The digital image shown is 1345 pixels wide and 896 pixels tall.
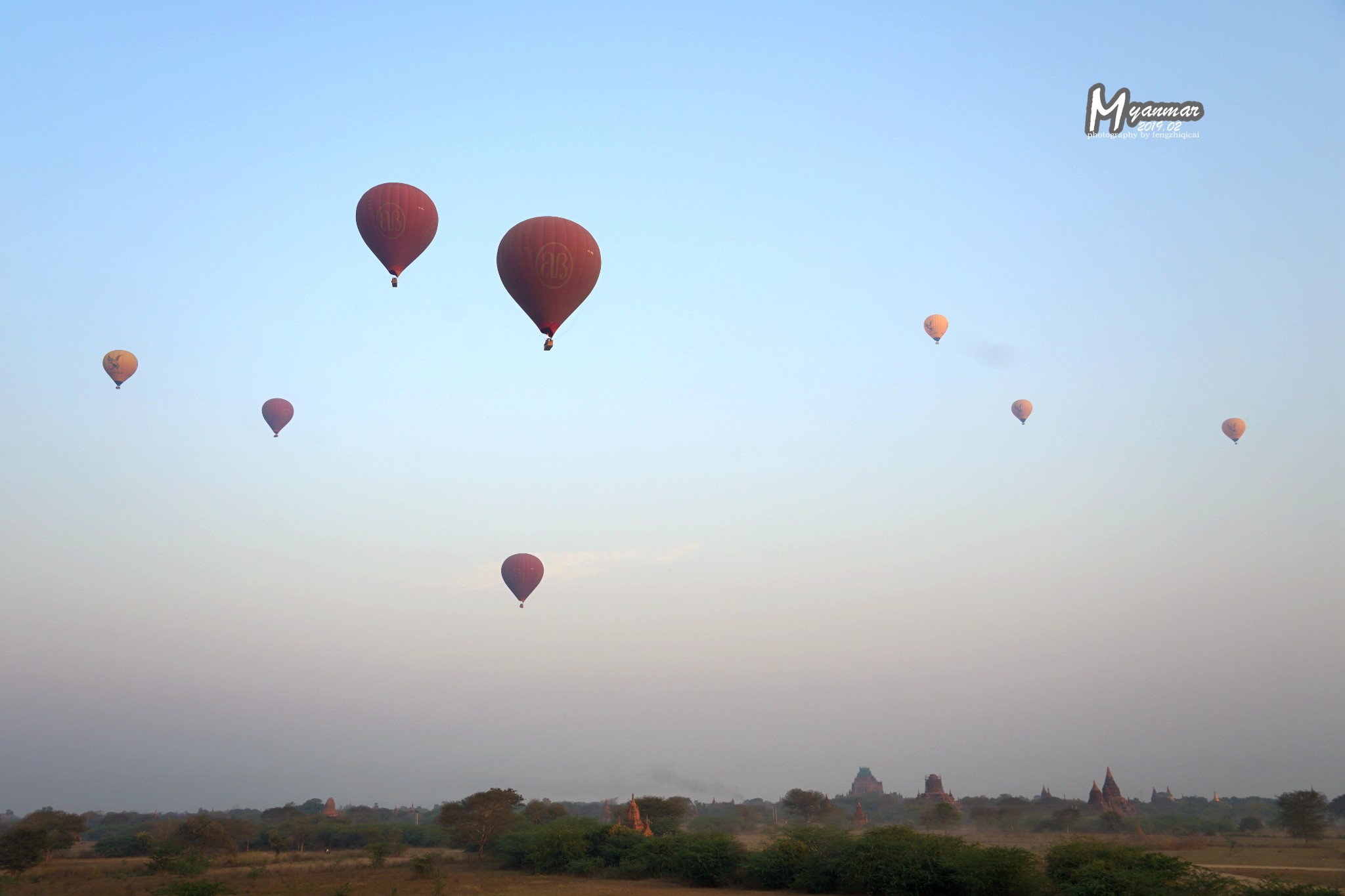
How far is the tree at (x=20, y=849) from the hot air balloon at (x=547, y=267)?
37033mm

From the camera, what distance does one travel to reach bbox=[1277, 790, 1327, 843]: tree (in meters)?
63.1

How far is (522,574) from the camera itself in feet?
152

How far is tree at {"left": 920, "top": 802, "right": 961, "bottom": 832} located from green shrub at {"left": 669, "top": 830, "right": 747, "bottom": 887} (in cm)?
5055

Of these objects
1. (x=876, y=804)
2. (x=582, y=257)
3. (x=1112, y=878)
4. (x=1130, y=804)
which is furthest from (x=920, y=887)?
(x=876, y=804)

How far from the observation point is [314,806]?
144250mm

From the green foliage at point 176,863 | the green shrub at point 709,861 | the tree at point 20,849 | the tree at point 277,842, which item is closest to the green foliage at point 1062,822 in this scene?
the green shrub at point 709,861

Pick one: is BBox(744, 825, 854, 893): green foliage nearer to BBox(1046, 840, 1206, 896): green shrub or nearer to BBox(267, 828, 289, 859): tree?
BBox(1046, 840, 1206, 896): green shrub

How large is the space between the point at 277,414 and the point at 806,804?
66.0m

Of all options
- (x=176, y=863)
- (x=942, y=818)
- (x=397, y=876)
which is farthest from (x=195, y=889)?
(x=942, y=818)

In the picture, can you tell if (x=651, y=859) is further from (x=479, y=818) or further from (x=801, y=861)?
(x=479, y=818)

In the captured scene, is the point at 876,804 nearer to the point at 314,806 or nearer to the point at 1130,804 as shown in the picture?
the point at 1130,804

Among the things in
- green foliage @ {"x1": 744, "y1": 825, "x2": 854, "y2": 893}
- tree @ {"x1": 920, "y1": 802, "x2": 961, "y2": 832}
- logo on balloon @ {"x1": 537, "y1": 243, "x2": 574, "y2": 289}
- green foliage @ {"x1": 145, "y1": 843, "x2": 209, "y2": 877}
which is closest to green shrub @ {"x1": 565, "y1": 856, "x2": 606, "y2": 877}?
green foliage @ {"x1": 744, "y1": 825, "x2": 854, "y2": 893}

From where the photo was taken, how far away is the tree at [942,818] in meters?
83.6

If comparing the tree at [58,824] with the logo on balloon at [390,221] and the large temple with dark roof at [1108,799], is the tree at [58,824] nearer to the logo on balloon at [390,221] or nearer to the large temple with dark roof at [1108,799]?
the logo on balloon at [390,221]
